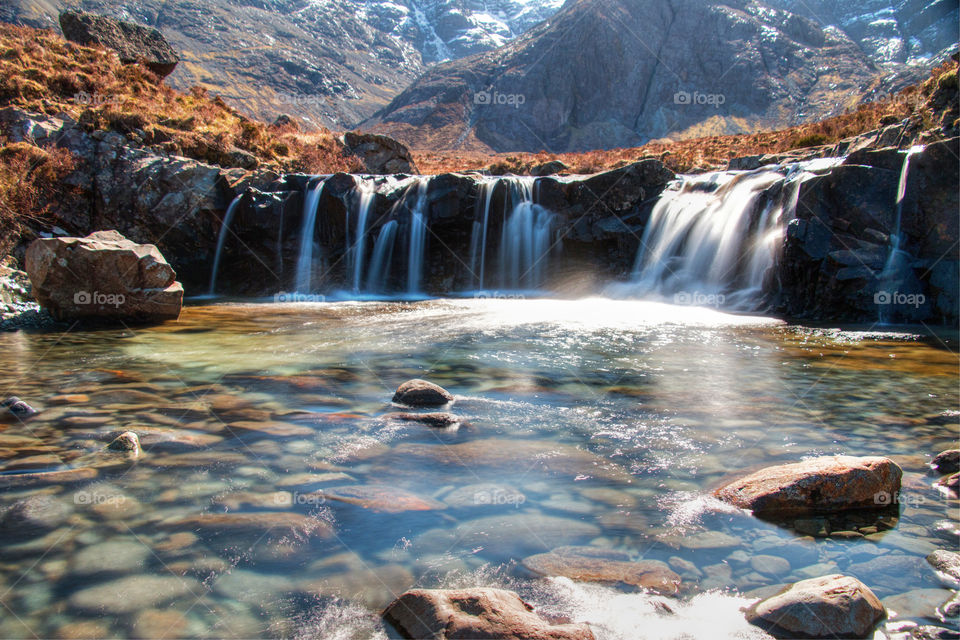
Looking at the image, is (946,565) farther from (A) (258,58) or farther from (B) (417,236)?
(A) (258,58)

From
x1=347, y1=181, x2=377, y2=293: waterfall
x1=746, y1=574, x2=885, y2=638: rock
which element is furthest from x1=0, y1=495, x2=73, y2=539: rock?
x1=347, y1=181, x2=377, y2=293: waterfall

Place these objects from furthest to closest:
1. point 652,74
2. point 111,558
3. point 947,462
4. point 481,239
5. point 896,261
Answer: point 652,74, point 481,239, point 896,261, point 947,462, point 111,558

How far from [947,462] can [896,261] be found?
10964 mm

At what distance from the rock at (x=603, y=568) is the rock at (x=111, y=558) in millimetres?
2321

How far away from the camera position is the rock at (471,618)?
2639mm

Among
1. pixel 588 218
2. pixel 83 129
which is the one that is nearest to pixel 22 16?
pixel 83 129

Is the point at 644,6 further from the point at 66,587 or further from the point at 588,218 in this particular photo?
the point at 66,587

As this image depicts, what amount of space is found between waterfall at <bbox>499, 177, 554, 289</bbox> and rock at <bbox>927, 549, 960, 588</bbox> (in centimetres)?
1789

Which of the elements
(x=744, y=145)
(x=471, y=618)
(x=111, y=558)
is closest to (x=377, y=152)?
(x=744, y=145)

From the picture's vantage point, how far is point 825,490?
4047 millimetres

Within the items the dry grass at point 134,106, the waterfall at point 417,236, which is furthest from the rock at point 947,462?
the dry grass at point 134,106

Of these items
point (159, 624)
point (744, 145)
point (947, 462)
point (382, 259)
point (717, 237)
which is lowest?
point (159, 624)

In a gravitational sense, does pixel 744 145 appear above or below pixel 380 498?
above

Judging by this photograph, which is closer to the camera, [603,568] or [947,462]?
[603,568]
